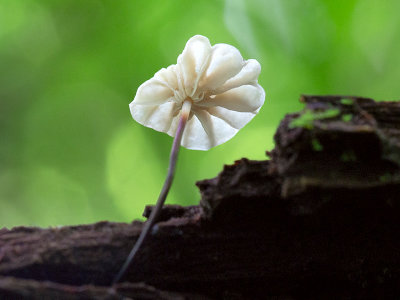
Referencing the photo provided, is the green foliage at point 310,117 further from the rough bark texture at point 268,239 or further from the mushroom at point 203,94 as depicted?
the mushroom at point 203,94

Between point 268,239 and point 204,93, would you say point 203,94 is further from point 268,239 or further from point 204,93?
point 268,239

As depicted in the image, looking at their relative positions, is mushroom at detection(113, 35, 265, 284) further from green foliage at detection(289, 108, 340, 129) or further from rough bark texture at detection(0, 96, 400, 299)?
green foliage at detection(289, 108, 340, 129)

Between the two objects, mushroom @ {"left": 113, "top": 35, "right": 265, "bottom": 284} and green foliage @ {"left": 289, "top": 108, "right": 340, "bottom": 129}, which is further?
mushroom @ {"left": 113, "top": 35, "right": 265, "bottom": 284}

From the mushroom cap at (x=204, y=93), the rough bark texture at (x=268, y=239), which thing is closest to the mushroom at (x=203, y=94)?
the mushroom cap at (x=204, y=93)


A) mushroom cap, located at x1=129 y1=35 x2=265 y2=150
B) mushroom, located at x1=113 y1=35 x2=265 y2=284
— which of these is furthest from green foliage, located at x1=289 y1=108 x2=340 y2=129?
mushroom cap, located at x1=129 y1=35 x2=265 y2=150

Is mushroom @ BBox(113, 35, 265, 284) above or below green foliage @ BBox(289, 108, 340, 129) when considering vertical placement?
above

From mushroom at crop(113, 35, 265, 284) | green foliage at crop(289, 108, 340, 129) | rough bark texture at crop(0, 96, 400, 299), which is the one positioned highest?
mushroom at crop(113, 35, 265, 284)

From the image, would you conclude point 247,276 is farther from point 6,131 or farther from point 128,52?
point 6,131
